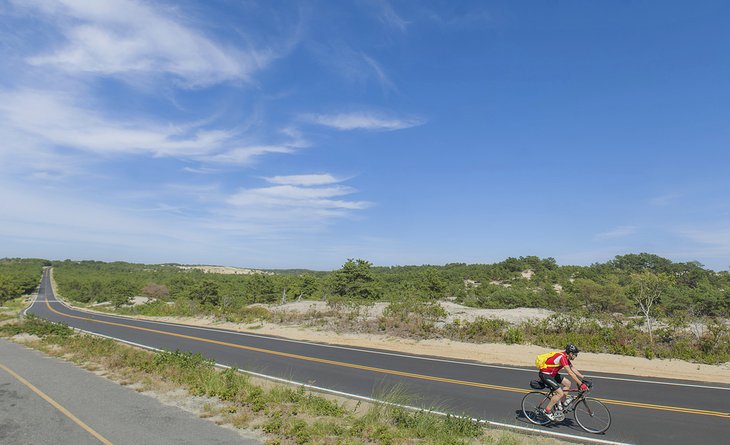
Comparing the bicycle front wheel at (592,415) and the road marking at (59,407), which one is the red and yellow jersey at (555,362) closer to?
the bicycle front wheel at (592,415)

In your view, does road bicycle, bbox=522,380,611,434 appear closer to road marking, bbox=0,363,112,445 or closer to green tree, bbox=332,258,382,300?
road marking, bbox=0,363,112,445

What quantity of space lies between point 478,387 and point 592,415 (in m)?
3.85

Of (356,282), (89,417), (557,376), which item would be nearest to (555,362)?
(557,376)

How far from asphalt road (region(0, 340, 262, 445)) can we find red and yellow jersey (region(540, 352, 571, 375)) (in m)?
6.60

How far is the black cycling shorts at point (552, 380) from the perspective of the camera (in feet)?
29.2

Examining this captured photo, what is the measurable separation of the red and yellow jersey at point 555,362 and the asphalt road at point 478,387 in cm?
127

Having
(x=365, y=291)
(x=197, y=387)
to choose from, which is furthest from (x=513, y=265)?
(x=197, y=387)

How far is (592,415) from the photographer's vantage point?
882 centimetres

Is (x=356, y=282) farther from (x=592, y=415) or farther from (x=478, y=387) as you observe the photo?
(x=592, y=415)

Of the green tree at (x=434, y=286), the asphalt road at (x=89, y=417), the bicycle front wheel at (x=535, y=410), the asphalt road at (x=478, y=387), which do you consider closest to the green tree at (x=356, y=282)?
the green tree at (x=434, y=286)

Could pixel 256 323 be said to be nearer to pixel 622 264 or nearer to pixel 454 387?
pixel 454 387

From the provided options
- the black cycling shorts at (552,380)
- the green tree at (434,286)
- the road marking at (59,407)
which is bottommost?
the road marking at (59,407)

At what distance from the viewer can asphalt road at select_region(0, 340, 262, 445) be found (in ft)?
→ 25.6

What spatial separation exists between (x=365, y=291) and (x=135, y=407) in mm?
35092
